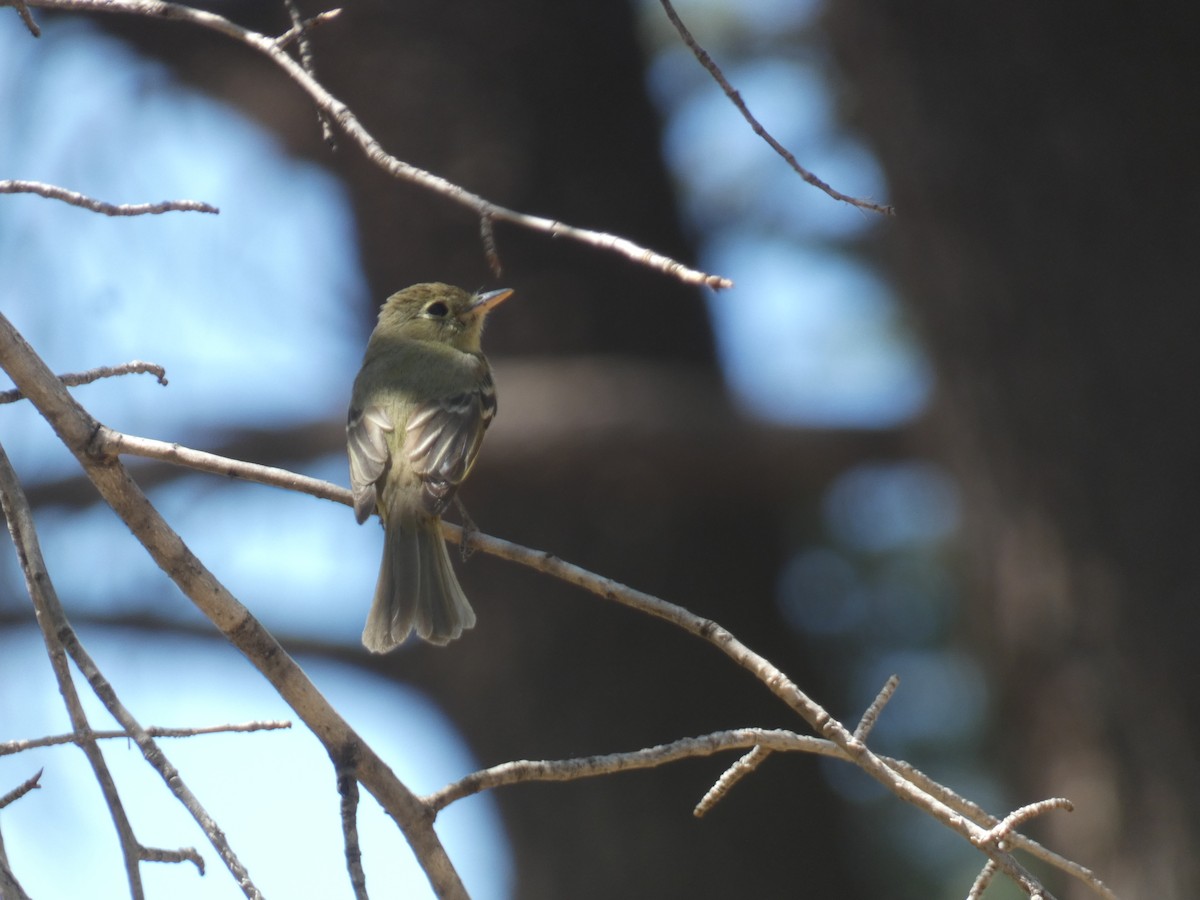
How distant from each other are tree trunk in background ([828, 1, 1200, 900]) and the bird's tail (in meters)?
2.63

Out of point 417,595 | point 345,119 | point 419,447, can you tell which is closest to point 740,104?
point 345,119

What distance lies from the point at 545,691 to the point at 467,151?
2.86m

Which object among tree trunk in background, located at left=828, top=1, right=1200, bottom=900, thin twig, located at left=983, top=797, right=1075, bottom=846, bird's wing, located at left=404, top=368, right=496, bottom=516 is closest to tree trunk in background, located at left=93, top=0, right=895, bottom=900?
tree trunk in background, located at left=828, top=1, right=1200, bottom=900

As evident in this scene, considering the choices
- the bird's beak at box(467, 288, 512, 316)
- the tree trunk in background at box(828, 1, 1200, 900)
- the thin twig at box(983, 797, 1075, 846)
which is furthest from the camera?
the bird's beak at box(467, 288, 512, 316)

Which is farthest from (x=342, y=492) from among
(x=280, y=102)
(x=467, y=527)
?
(x=280, y=102)

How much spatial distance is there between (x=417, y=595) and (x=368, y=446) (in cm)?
63

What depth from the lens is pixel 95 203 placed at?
7.79ft

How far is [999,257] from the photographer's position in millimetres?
5871

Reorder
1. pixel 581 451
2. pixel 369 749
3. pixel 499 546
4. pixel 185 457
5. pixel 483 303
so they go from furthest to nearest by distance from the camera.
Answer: pixel 581 451 < pixel 483 303 < pixel 499 546 < pixel 185 457 < pixel 369 749

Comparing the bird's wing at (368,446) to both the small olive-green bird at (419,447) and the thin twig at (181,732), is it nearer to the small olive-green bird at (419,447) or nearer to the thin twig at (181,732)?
the small olive-green bird at (419,447)

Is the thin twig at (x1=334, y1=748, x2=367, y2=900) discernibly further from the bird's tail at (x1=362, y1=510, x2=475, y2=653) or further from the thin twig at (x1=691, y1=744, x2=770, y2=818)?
the bird's tail at (x1=362, y1=510, x2=475, y2=653)

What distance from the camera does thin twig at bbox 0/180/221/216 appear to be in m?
2.36

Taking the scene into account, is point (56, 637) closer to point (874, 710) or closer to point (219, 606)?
point (219, 606)

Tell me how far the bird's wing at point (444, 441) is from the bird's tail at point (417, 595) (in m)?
0.10
